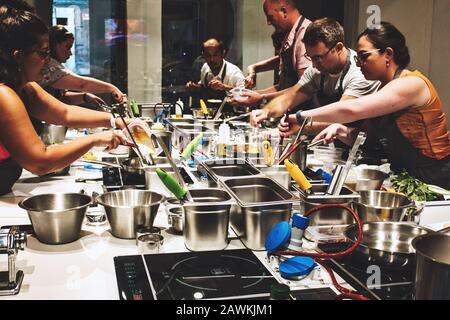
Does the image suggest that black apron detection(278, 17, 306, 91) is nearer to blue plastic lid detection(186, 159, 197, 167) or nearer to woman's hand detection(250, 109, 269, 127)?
woman's hand detection(250, 109, 269, 127)

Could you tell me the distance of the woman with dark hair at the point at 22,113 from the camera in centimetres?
191

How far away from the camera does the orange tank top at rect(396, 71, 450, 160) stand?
2.59 metres

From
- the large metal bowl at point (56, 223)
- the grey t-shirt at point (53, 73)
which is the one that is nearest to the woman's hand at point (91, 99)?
the grey t-shirt at point (53, 73)

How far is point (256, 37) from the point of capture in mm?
6441

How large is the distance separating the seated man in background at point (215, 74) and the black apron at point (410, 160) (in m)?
2.45

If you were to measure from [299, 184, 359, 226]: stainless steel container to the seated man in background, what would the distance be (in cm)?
335

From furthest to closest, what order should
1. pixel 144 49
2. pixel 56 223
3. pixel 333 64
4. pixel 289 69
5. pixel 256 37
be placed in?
1. pixel 256 37
2. pixel 144 49
3. pixel 289 69
4. pixel 333 64
5. pixel 56 223

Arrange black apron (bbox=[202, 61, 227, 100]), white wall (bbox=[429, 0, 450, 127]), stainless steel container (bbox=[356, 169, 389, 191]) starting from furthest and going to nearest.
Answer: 1. white wall (bbox=[429, 0, 450, 127])
2. black apron (bbox=[202, 61, 227, 100])
3. stainless steel container (bbox=[356, 169, 389, 191])

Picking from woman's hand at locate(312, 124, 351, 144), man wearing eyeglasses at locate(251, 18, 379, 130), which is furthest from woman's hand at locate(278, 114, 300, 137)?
man wearing eyeglasses at locate(251, 18, 379, 130)

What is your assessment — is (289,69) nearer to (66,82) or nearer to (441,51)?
(66,82)

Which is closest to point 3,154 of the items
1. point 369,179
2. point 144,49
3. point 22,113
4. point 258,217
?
point 22,113

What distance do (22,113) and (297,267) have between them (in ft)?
3.85
